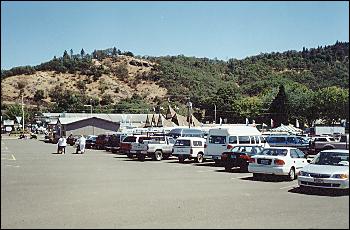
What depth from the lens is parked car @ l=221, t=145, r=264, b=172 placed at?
19203 mm

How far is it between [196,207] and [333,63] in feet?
11.7

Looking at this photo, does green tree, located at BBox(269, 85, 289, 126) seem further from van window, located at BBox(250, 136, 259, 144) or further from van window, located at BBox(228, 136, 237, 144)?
van window, located at BBox(228, 136, 237, 144)

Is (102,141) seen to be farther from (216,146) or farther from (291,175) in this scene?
(291,175)

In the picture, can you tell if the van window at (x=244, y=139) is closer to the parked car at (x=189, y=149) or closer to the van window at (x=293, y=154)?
the parked car at (x=189, y=149)

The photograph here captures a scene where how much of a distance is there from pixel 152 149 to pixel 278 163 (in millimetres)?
11812

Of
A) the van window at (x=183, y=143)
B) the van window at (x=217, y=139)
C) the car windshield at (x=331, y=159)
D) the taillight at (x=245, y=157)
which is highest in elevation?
the van window at (x=217, y=139)

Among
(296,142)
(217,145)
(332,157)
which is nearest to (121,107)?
(296,142)

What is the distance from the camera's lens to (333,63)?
305 inches

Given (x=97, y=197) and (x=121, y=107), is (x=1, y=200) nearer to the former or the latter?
(x=97, y=197)

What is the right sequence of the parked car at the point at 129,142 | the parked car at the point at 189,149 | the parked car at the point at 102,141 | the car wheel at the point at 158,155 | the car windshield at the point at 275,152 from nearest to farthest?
the car windshield at the point at 275,152 < the parked car at the point at 189,149 < the car wheel at the point at 158,155 < the parked car at the point at 129,142 < the parked car at the point at 102,141

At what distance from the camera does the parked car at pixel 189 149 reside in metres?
24.2

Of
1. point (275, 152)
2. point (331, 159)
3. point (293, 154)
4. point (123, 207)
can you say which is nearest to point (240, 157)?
point (275, 152)

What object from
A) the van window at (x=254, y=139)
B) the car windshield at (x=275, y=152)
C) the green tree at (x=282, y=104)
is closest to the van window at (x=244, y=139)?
the van window at (x=254, y=139)

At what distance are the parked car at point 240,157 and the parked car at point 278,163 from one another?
2.43 m
